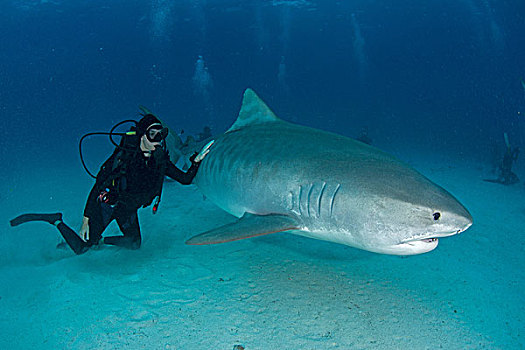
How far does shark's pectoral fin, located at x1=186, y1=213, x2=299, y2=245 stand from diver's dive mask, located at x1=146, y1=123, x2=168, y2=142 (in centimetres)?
146

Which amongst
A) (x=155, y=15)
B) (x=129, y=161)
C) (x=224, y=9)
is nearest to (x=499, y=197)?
(x=129, y=161)

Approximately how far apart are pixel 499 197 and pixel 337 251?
6.98 m

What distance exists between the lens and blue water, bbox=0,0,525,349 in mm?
20250

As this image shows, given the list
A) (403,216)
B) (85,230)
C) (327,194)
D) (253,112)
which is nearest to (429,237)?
(403,216)

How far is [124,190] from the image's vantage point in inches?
168

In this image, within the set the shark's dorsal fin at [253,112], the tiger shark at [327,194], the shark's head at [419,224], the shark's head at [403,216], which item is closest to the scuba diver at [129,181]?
the tiger shark at [327,194]

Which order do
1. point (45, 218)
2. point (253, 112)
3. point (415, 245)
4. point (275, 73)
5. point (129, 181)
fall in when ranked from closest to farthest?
point (415, 245), point (129, 181), point (253, 112), point (45, 218), point (275, 73)

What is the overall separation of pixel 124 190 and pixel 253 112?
2.17 meters

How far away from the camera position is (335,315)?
9.98ft

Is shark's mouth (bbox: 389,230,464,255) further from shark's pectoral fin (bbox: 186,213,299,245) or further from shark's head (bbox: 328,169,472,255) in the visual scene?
shark's pectoral fin (bbox: 186,213,299,245)

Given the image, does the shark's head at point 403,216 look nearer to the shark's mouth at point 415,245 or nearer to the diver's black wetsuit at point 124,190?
the shark's mouth at point 415,245

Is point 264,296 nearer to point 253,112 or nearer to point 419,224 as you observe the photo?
point 419,224

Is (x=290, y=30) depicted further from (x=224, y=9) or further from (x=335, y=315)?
(x=335, y=315)

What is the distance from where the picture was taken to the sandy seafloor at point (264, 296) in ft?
9.20
